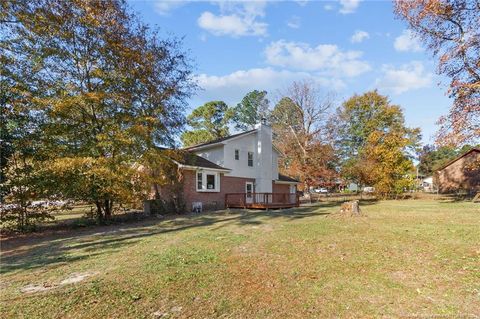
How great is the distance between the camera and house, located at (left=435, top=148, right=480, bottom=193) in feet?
115

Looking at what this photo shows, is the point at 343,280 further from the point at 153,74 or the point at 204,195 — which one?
the point at 204,195

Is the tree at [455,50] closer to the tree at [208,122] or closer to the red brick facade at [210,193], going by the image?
the red brick facade at [210,193]

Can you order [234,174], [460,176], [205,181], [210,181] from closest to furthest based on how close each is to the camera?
A: [205,181]
[210,181]
[234,174]
[460,176]

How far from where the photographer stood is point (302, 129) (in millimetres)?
35438

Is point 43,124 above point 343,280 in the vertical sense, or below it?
above

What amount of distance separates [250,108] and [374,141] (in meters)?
24.0

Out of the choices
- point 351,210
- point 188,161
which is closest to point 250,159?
point 188,161

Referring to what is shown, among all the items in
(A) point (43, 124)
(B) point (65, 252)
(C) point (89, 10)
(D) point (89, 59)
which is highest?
(C) point (89, 10)

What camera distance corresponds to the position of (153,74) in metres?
15.7

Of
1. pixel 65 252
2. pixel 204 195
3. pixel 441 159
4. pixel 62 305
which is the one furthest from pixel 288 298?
pixel 441 159

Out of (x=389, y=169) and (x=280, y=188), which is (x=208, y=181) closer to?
(x=280, y=188)

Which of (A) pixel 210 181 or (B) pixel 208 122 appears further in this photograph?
(B) pixel 208 122

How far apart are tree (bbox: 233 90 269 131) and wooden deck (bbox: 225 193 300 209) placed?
29.4 meters

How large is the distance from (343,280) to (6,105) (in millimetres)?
12966
